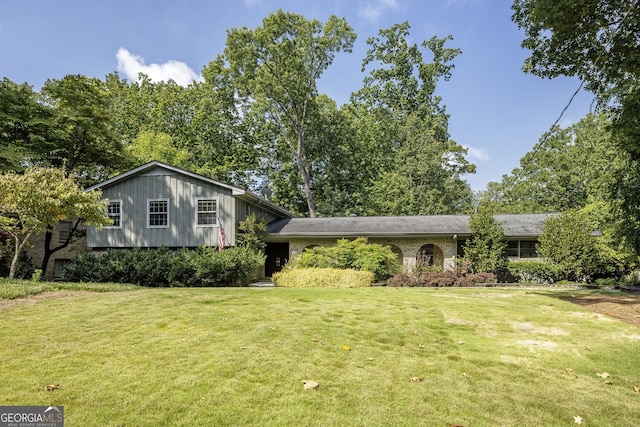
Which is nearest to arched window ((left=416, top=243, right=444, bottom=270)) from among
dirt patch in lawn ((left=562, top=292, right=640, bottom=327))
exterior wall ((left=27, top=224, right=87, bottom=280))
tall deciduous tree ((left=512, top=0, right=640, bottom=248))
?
dirt patch in lawn ((left=562, top=292, right=640, bottom=327))

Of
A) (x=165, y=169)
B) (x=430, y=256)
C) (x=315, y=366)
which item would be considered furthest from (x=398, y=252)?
(x=315, y=366)

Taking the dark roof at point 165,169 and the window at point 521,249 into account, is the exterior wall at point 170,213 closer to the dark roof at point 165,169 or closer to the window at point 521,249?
the dark roof at point 165,169

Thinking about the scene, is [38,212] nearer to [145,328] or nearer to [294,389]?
[145,328]

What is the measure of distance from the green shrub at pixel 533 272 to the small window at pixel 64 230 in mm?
25416

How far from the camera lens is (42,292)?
10750mm

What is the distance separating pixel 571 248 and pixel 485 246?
13.0ft

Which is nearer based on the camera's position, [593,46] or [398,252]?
[593,46]

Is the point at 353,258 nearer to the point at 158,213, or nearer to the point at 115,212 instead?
the point at 158,213

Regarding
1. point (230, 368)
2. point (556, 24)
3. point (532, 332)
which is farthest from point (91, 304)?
point (556, 24)

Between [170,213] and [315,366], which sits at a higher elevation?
[170,213]

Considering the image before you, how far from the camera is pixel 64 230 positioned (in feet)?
75.4

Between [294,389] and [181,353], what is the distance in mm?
1926

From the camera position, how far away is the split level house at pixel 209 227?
18531 millimetres

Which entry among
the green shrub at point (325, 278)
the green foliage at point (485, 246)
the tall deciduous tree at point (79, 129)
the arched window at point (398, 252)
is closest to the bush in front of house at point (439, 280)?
the green foliage at point (485, 246)
